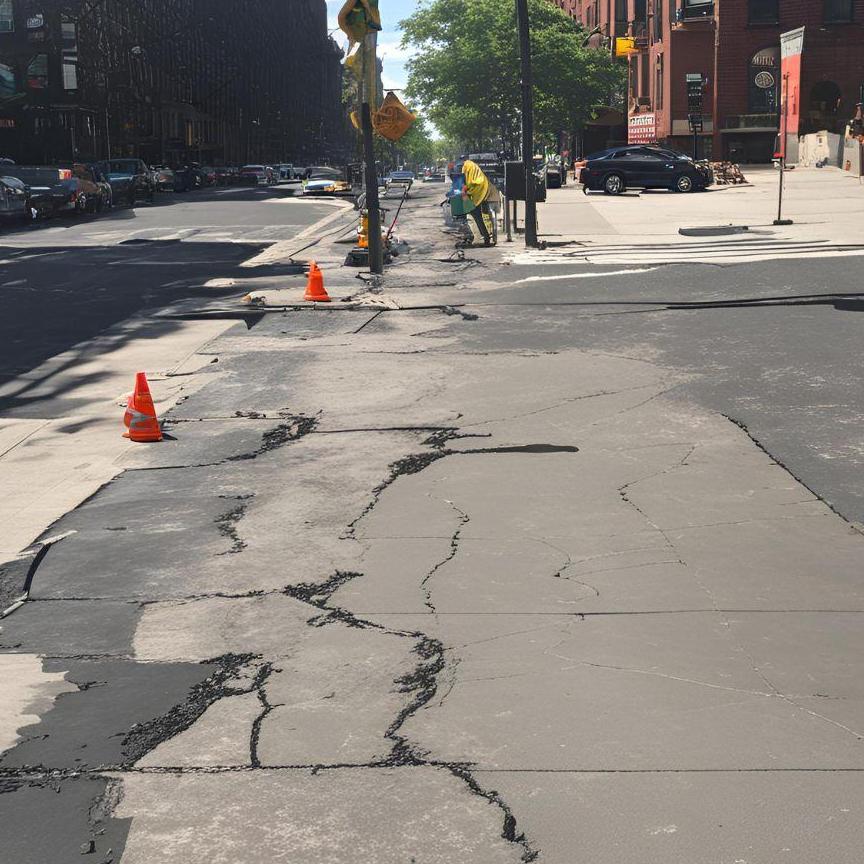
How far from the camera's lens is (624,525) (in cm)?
744

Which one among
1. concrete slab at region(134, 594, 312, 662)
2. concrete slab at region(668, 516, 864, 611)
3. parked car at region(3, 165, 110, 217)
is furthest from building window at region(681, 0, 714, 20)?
concrete slab at region(134, 594, 312, 662)

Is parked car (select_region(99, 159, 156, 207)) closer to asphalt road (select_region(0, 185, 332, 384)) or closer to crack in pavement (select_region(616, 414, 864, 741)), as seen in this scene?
asphalt road (select_region(0, 185, 332, 384))

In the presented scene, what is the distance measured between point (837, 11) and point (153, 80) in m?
63.8

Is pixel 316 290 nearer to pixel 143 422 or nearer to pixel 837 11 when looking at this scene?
pixel 143 422

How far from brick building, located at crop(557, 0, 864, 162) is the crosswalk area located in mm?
36884

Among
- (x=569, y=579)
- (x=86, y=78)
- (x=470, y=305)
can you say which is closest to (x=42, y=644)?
(x=569, y=579)

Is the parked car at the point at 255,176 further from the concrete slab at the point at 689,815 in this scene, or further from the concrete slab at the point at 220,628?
the concrete slab at the point at 689,815

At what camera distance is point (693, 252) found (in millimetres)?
23656

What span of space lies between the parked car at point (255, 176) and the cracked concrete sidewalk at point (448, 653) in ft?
248

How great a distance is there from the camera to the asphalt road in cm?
1672

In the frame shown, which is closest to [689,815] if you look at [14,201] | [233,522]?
[233,522]

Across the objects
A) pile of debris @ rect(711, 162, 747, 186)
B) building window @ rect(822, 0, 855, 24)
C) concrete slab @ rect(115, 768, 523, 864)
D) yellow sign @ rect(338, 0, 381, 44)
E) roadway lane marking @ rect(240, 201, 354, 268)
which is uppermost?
building window @ rect(822, 0, 855, 24)

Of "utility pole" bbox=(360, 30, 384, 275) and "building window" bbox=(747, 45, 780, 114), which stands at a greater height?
"building window" bbox=(747, 45, 780, 114)

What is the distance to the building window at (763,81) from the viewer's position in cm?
6200
